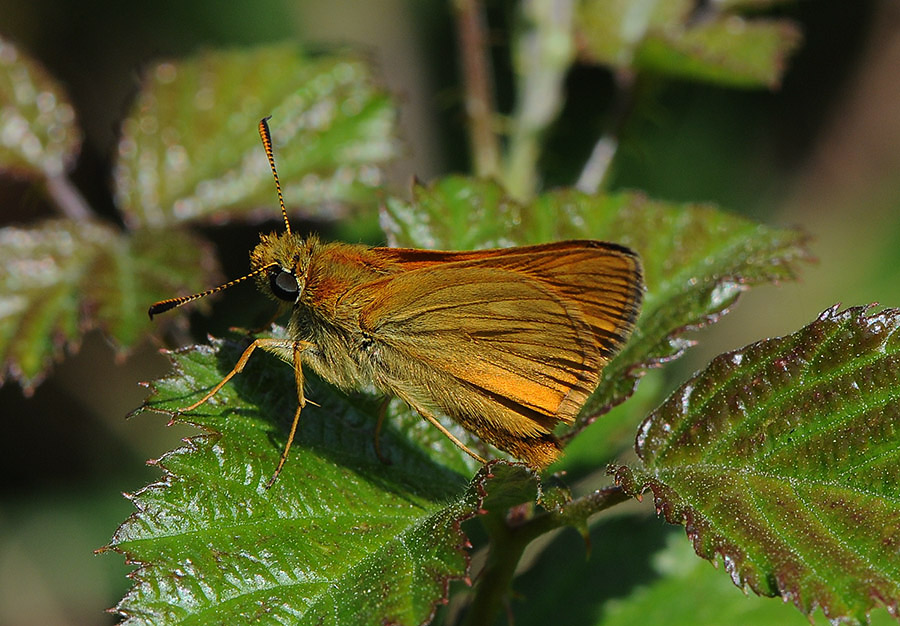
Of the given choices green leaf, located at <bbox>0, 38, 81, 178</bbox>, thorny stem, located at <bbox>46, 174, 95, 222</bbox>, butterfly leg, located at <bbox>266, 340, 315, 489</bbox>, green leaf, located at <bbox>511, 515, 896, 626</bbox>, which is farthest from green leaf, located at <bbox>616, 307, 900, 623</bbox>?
green leaf, located at <bbox>0, 38, 81, 178</bbox>

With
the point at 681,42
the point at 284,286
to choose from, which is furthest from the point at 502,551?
the point at 681,42

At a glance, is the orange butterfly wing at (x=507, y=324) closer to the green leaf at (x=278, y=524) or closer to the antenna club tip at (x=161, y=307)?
the green leaf at (x=278, y=524)

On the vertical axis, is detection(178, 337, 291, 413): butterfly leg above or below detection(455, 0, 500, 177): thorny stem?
below

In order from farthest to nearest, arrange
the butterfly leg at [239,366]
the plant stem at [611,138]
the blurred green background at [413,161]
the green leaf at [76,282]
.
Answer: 1. the blurred green background at [413,161]
2. the plant stem at [611,138]
3. the green leaf at [76,282]
4. the butterfly leg at [239,366]

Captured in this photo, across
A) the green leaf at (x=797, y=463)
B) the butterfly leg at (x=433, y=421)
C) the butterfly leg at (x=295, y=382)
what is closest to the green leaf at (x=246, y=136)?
the butterfly leg at (x=295, y=382)

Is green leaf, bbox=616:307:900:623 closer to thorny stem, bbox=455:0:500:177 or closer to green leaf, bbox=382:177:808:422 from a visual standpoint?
green leaf, bbox=382:177:808:422

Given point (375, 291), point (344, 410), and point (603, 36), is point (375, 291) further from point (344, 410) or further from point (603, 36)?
point (603, 36)
